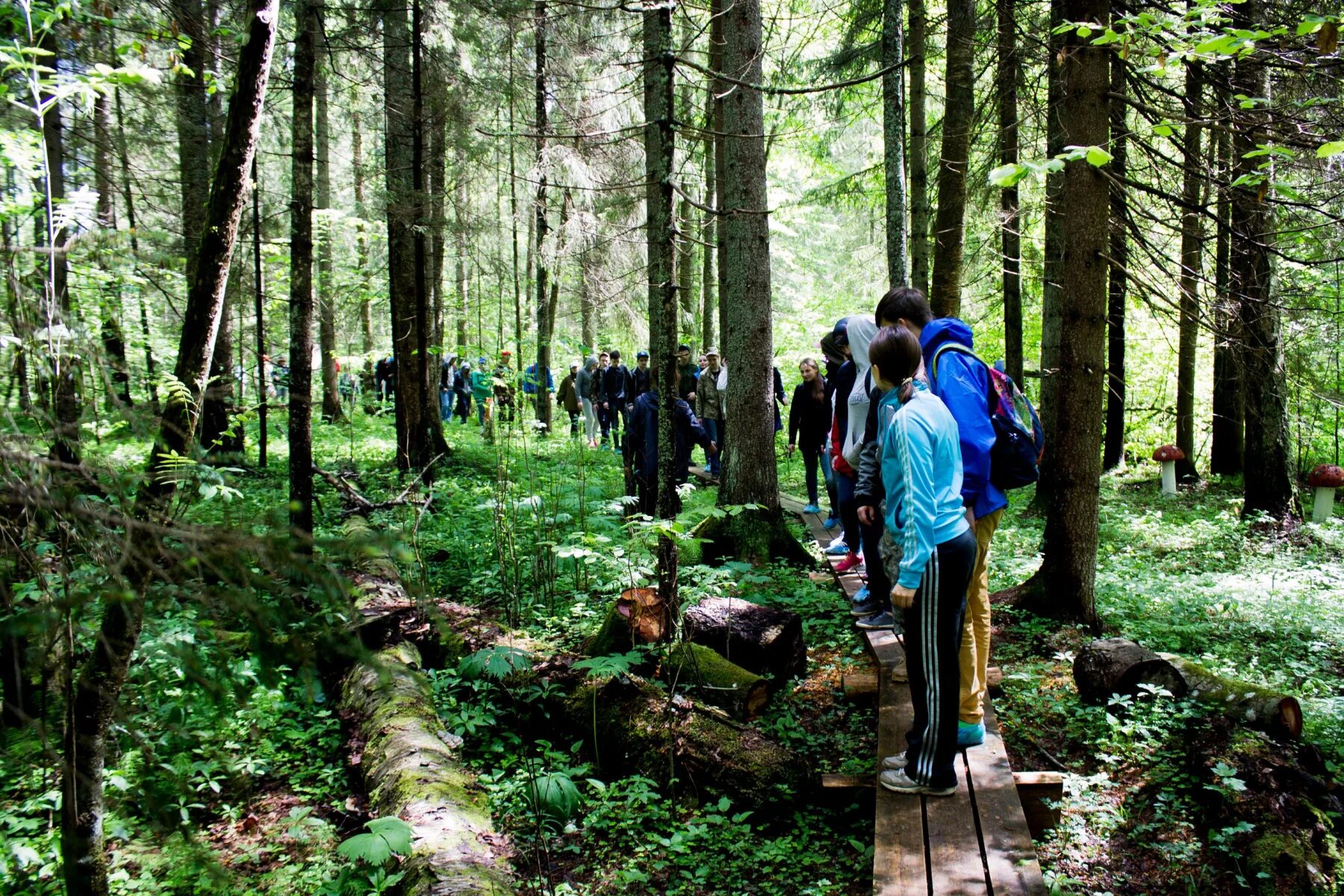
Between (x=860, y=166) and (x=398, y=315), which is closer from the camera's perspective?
(x=398, y=315)

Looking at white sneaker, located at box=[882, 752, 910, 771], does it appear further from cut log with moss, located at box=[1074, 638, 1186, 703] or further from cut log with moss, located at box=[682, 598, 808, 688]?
cut log with moss, located at box=[1074, 638, 1186, 703]

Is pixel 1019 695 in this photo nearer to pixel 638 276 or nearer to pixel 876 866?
pixel 876 866

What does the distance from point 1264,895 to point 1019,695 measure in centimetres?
197

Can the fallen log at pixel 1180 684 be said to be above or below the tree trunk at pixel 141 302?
below

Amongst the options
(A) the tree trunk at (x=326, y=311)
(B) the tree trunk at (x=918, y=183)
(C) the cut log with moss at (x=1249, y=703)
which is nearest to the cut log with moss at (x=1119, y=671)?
(C) the cut log with moss at (x=1249, y=703)

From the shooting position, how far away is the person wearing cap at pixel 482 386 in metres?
9.90

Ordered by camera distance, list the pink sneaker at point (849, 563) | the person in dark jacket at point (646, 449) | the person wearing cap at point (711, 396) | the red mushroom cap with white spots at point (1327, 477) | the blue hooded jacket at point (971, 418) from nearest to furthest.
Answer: the blue hooded jacket at point (971, 418)
the pink sneaker at point (849, 563)
the person in dark jacket at point (646, 449)
the red mushroom cap with white spots at point (1327, 477)
the person wearing cap at point (711, 396)

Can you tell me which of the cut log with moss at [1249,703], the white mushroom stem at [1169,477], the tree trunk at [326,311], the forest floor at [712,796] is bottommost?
the forest floor at [712,796]

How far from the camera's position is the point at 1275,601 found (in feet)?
23.7

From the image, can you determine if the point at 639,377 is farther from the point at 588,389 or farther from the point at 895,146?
the point at 895,146

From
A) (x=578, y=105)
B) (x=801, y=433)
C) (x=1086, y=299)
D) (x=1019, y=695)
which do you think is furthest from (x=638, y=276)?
(x=1019, y=695)

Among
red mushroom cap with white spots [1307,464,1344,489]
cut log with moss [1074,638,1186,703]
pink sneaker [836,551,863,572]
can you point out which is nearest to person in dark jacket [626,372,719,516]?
pink sneaker [836,551,863,572]

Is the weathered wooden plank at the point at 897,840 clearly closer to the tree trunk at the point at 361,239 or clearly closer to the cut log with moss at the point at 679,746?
the cut log with moss at the point at 679,746

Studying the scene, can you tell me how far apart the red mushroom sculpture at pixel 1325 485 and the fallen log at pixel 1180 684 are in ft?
22.9
